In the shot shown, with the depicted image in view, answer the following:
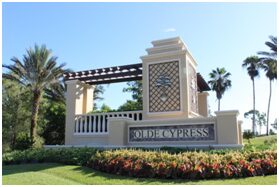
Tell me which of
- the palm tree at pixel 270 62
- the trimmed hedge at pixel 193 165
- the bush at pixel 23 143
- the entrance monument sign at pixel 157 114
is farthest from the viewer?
the palm tree at pixel 270 62

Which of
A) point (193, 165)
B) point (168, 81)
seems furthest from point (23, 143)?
point (193, 165)

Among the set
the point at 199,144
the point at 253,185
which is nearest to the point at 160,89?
the point at 199,144

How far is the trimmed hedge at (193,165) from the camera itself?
7613 millimetres

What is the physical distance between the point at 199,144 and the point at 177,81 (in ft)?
10.0

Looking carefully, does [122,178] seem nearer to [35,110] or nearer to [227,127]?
[227,127]

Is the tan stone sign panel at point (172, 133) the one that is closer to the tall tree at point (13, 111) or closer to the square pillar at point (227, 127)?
the square pillar at point (227, 127)

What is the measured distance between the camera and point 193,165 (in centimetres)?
782

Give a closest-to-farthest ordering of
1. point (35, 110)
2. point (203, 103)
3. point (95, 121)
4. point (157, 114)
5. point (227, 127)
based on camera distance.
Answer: point (227, 127) < point (157, 114) < point (95, 121) < point (203, 103) < point (35, 110)

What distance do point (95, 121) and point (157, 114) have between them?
310 centimetres

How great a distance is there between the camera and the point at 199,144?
1091cm

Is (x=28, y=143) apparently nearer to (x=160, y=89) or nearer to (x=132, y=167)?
(x=160, y=89)

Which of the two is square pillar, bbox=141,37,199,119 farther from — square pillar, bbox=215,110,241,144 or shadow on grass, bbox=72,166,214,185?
shadow on grass, bbox=72,166,214,185

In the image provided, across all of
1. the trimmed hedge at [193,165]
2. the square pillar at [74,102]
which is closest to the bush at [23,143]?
the square pillar at [74,102]

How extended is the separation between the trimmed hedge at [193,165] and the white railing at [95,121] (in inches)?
195
